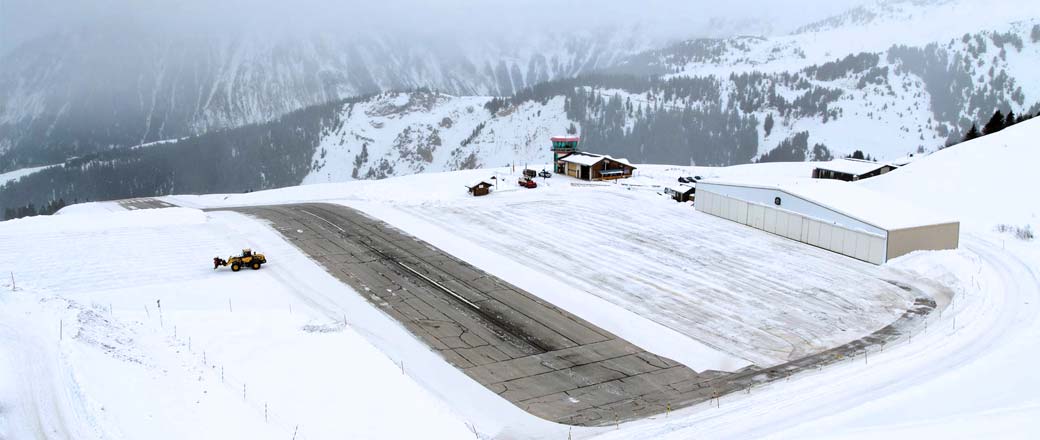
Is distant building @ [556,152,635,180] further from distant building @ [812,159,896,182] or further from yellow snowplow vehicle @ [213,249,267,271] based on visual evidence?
yellow snowplow vehicle @ [213,249,267,271]

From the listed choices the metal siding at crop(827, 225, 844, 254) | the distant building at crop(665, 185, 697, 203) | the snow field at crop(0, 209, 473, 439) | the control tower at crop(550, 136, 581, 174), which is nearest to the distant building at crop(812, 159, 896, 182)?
the distant building at crop(665, 185, 697, 203)

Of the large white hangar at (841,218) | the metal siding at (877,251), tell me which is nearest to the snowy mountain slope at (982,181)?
the large white hangar at (841,218)

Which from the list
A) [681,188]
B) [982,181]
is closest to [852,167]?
[982,181]

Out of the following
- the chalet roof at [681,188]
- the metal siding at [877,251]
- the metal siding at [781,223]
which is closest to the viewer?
the metal siding at [877,251]

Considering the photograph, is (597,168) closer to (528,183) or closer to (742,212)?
(528,183)

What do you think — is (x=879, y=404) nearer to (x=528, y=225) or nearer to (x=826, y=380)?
(x=826, y=380)

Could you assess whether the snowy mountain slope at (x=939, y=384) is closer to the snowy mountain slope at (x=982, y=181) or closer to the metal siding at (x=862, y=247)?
the metal siding at (x=862, y=247)

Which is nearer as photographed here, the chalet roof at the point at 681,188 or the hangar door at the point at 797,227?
the hangar door at the point at 797,227

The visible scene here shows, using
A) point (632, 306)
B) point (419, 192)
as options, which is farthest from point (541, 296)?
point (419, 192)
